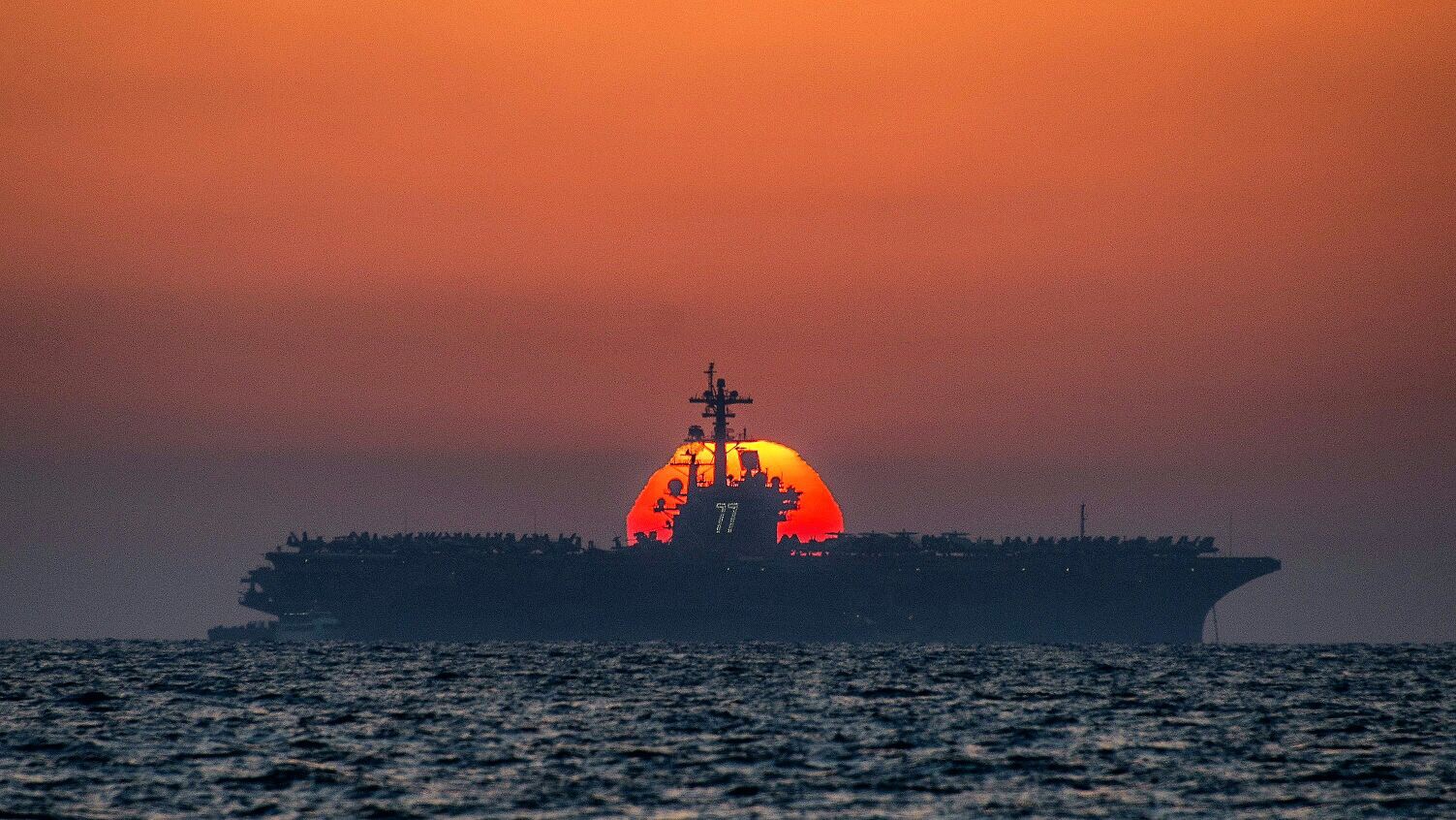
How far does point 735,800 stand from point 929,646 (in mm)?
74158

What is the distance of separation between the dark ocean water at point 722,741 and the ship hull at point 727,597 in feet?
133

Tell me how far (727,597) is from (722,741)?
73.1 m

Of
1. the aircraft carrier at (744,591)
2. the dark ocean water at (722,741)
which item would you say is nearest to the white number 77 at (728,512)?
the aircraft carrier at (744,591)

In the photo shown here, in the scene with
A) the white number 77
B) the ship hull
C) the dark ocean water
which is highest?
the white number 77

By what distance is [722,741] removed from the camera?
40031 millimetres

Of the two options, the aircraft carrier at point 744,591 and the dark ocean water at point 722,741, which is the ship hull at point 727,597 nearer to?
the aircraft carrier at point 744,591

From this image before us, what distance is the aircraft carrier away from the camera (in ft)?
367

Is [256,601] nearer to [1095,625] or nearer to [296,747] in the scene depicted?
[1095,625]

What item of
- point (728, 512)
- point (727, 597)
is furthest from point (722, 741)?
point (728, 512)

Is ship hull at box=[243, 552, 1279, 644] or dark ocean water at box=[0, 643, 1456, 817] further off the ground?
ship hull at box=[243, 552, 1279, 644]

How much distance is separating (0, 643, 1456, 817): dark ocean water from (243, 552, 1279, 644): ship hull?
40634 mm

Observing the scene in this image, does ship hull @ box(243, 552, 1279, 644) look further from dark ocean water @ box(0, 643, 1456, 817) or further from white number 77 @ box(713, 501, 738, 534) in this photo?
dark ocean water @ box(0, 643, 1456, 817)

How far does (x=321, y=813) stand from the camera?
97.3 feet

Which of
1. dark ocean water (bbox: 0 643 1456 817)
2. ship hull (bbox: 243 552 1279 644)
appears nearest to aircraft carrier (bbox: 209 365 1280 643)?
ship hull (bbox: 243 552 1279 644)
